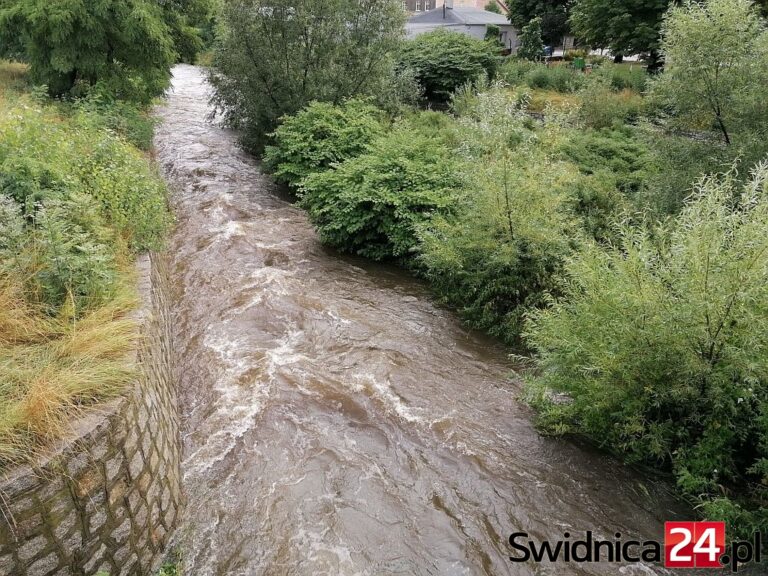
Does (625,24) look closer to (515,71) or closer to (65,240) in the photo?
(515,71)

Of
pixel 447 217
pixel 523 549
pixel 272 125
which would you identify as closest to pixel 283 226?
pixel 447 217

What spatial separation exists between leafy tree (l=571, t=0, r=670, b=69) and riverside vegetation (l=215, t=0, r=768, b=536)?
225 inches

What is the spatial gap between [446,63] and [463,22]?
64.0 feet

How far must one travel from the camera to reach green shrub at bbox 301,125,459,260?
396 inches

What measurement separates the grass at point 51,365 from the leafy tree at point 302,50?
1194cm

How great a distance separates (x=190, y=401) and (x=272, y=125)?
1223 centimetres

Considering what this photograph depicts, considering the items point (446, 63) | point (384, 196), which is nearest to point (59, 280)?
point (384, 196)

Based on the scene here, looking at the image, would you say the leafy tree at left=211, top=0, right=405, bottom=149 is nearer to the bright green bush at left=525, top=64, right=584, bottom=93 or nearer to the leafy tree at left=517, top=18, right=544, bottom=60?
the bright green bush at left=525, top=64, right=584, bottom=93

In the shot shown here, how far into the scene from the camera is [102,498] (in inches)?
144

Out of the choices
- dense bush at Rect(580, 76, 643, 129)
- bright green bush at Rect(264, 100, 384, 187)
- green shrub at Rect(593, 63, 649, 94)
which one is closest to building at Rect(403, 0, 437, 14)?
green shrub at Rect(593, 63, 649, 94)

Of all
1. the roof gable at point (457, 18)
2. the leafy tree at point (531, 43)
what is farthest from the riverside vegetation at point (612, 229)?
the roof gable at point (457, 18)

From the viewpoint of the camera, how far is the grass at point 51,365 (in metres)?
3.45

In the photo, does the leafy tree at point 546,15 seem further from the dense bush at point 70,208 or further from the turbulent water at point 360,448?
the dense bush at point 70,208

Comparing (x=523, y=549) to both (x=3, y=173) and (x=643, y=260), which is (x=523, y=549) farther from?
(x=3, y=173)
